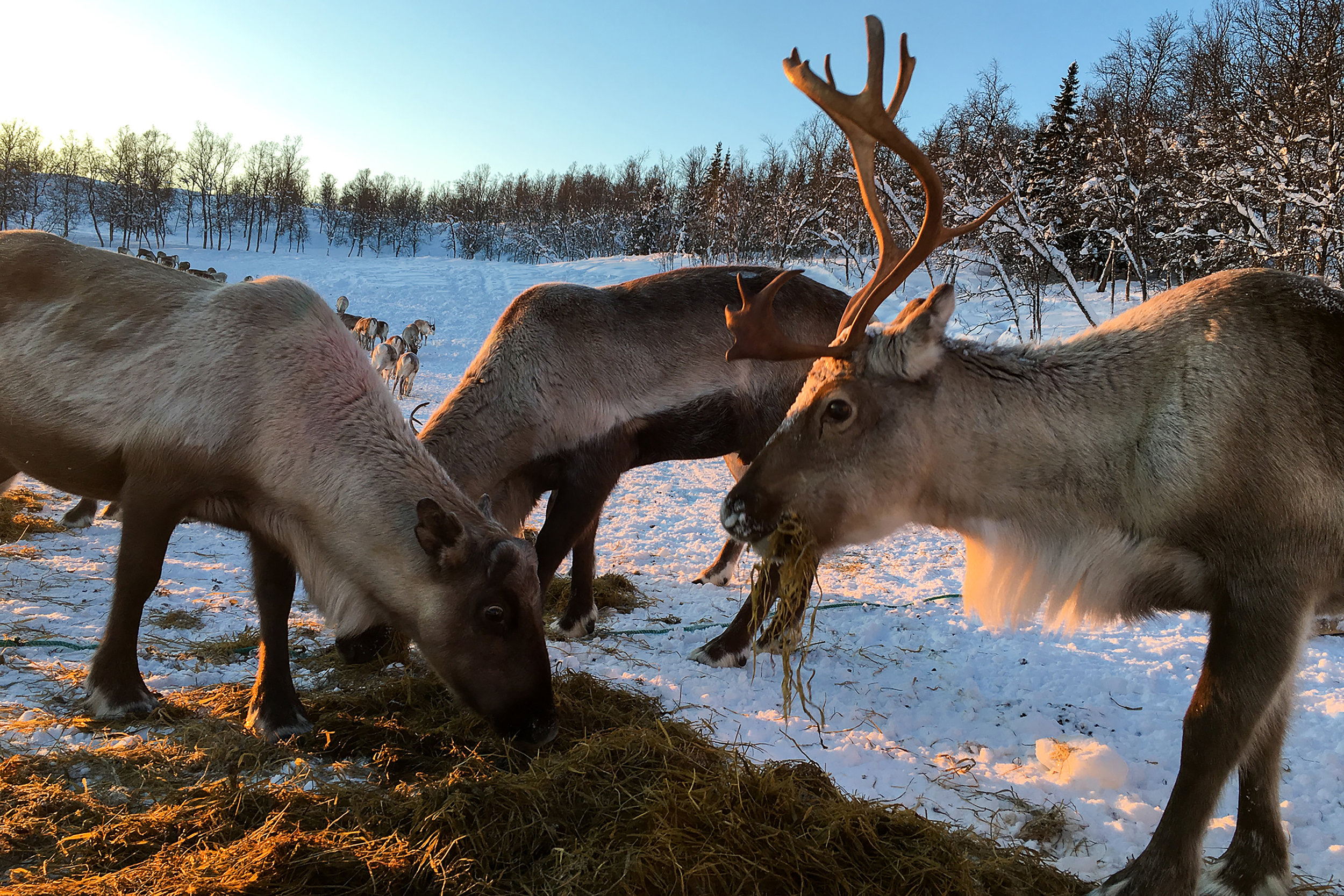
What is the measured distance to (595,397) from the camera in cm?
430

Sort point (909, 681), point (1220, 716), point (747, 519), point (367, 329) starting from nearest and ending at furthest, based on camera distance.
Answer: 1. point (1220, 716)
2. point (747, 519)
3. point (909, 681)
4. point (367, 329)

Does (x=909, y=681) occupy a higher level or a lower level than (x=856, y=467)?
lower

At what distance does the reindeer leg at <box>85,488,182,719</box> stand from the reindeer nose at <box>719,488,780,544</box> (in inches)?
94.6

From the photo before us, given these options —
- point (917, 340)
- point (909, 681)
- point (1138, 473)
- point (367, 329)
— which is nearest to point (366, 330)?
point (367, 329)

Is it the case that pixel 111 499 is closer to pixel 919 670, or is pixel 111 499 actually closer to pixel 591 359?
pixel 591 359

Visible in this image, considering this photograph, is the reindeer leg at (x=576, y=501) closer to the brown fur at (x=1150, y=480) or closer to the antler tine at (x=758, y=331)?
the antler tine at (x=758, y=331)

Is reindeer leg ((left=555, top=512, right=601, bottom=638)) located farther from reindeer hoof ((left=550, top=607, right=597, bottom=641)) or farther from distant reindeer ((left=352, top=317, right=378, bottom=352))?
distant reindeer ((left=352, top=317, right=378, bottom=352))

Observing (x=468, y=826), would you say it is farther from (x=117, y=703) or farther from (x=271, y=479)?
(x=117, y=703)

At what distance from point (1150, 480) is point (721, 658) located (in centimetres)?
245

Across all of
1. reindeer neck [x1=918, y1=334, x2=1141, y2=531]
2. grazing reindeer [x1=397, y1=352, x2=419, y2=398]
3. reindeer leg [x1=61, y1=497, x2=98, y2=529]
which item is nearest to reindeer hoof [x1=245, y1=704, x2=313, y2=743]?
reindeer neck [x1=918, y1=334, x2=1141, y2=531]

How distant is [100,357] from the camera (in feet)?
10.9

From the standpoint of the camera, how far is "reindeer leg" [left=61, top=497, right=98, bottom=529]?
5766 mm

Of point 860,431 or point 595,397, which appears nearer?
point 860,431

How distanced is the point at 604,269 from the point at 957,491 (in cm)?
4037
